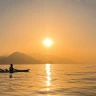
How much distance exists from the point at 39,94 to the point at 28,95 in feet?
5.23

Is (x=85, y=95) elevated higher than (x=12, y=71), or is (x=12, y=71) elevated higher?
(x=12, y=71)

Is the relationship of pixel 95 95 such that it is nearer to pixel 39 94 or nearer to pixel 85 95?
pixel 85 95

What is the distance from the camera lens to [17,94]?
3058 centimetres

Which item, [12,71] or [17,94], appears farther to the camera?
[12,71]

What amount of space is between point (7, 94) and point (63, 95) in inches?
276

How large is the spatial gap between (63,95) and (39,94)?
10.0 ft

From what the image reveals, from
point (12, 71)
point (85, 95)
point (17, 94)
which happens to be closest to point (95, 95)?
point (85, 95)

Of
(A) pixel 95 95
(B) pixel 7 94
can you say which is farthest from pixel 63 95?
(B) pixel 7 94

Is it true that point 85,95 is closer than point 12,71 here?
Yes

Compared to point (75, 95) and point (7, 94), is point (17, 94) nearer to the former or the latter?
point (7, 94)

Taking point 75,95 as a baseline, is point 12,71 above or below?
above

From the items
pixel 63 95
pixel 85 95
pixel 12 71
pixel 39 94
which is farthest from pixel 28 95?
pixel 12 71

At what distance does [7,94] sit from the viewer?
30469mm

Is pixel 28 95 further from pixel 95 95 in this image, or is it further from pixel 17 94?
pixel 95 95
